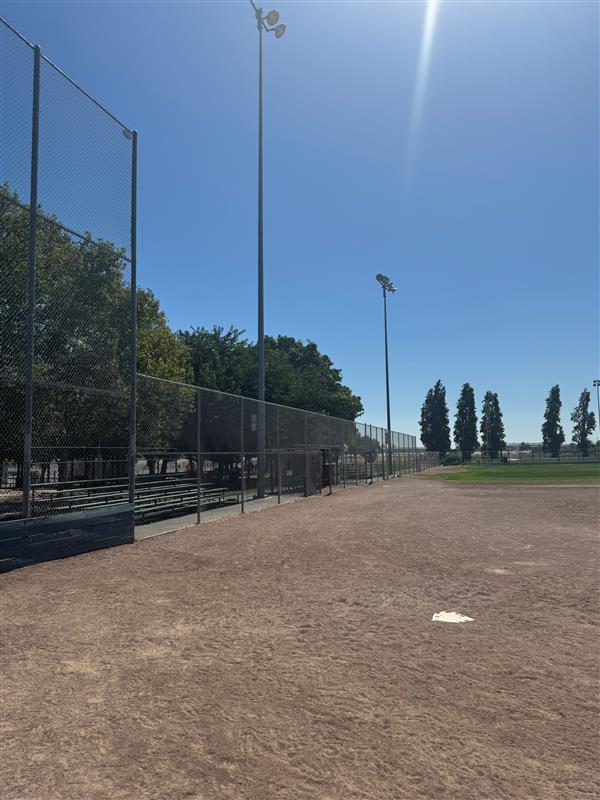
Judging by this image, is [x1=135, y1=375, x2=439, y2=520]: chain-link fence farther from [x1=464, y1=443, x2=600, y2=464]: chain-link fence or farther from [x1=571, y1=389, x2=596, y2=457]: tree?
[x1=571, y1=389, x2=596, y2=457]: tree

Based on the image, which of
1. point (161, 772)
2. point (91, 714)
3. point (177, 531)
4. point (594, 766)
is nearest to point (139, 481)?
point (177, 531)

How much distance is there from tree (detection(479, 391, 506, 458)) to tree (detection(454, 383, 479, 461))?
149 inches

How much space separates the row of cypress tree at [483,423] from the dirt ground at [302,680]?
101051mm

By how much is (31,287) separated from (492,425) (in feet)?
380

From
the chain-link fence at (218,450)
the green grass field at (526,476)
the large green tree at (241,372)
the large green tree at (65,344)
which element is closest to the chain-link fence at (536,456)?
the green grass field at (526,476)

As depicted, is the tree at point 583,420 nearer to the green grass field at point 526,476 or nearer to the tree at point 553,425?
the tree at point 553,425

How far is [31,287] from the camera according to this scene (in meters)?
8.10

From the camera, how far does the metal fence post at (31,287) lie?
25.6ft

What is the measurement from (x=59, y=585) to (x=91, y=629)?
1947mm

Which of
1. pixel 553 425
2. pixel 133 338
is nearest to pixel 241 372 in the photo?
pixel 133 338

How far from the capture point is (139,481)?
11.1 m

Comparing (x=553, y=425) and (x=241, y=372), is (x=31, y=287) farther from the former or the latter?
(x=553, y=425)

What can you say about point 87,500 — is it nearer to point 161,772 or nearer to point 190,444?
point 190,444

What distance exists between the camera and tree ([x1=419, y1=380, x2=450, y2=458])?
351ft
